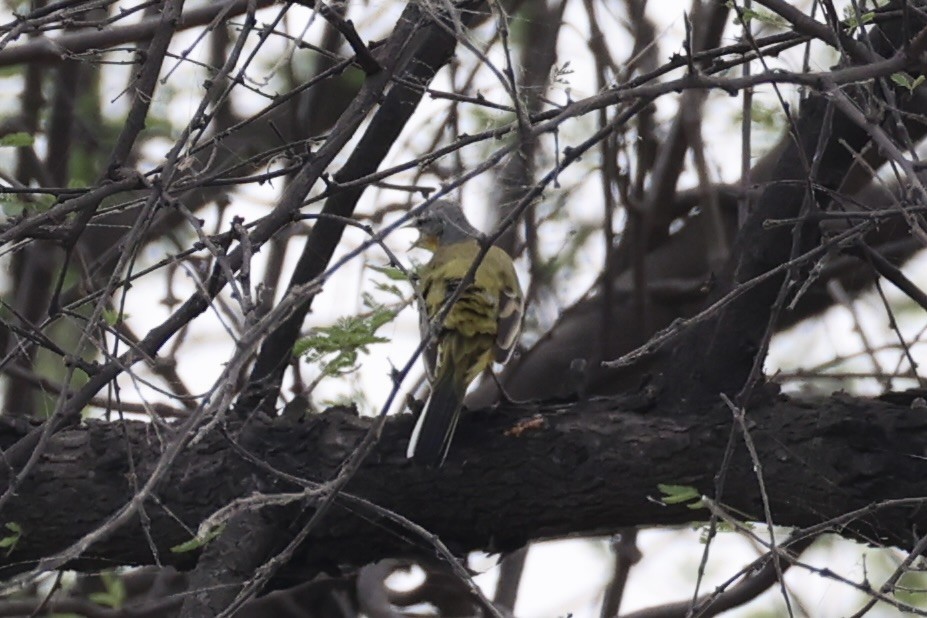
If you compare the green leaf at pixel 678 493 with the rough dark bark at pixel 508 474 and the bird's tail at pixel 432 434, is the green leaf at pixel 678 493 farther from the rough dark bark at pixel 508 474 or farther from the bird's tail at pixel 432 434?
the bird's tail at pixel 432 434

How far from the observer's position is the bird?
4215 mm

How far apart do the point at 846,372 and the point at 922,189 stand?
149 inches

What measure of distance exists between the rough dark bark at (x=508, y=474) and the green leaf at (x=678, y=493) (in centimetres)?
6

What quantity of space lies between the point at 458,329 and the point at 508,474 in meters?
0.85

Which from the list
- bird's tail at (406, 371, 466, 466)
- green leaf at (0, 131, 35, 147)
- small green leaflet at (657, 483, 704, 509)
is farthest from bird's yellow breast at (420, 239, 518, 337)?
green leaf at (0, 131, 35, 147)

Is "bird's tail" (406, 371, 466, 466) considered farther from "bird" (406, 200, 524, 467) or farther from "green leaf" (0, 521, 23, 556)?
"green leaf" (0, 521, 23, 556)

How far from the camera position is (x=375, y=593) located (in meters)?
5.90

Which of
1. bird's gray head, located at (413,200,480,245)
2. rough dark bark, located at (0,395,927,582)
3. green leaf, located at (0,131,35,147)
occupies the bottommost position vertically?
rough dark bark, located at (0,395,927,582)

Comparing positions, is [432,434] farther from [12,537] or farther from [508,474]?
[12,537]

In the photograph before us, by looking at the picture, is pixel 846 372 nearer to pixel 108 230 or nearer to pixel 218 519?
pixel 108 230

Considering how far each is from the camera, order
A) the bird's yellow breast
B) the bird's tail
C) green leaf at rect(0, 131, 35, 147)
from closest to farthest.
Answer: green leaf at rect(0, 131, 35, 147), the bird's tail, the bird's yellow breast

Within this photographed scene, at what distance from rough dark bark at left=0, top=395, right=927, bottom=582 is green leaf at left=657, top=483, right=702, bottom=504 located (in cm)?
6

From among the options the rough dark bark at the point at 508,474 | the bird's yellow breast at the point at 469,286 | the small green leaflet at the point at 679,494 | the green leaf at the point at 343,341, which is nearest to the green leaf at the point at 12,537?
the rough dark bark at the point at 508,474

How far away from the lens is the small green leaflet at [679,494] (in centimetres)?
388
